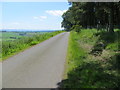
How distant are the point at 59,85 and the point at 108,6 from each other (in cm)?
2101

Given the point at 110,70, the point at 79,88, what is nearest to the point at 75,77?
the point at 79,88

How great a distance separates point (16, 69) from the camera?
984 centimetres

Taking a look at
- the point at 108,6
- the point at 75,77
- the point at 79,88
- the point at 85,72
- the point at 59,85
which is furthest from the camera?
the point at 108,6

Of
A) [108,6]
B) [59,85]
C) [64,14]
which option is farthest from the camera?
[64,14]

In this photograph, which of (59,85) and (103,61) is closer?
(59,85)

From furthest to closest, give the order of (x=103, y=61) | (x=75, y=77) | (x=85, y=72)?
1. (x=103, y=61)
2. (x=85, y=72)
3. (x=75, y=77)

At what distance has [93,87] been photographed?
21.2 ft

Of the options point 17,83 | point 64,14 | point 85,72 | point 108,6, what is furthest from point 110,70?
point 64,14

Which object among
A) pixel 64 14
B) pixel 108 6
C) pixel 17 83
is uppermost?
pixel 64 14

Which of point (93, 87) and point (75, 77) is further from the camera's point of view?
point (75, 77)

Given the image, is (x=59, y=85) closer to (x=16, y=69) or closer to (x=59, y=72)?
(x=59, y=72)

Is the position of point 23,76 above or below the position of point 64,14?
below

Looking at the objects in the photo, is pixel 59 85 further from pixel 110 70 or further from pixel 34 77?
pixel 110 70

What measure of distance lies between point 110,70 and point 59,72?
7.91 ft
